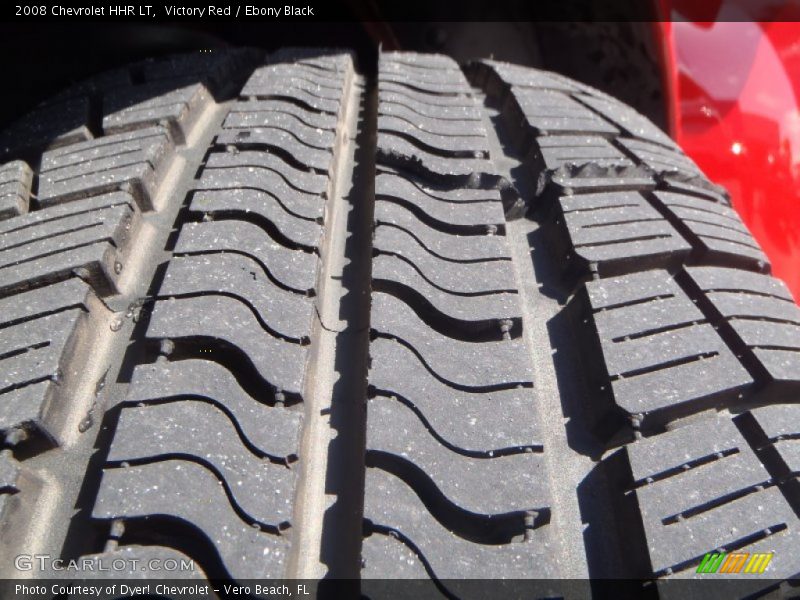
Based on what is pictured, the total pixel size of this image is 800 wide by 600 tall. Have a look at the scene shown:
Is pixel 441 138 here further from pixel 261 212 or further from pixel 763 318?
pixel 763 318

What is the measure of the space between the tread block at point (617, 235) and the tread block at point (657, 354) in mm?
55

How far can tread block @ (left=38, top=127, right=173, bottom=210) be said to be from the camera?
122 cm

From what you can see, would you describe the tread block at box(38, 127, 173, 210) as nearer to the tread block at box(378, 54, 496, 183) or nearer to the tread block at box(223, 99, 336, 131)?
the tread block at box(223, 99, 336, 131)

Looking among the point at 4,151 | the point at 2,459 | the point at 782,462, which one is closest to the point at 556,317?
the point at 782,462

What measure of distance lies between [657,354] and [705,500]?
25 centimetres

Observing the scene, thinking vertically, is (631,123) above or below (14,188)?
above

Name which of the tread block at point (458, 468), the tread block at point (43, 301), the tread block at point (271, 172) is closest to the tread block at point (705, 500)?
the tread block at point (458, 468)

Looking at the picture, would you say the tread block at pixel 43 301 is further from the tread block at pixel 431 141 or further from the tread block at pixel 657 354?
the tread block at pixel 657 354

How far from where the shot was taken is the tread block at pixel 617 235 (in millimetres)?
1171

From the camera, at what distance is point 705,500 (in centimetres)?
87

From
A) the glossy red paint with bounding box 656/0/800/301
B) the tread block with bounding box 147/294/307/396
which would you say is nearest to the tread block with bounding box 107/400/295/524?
the tread block with bounding box 147/294/307/396

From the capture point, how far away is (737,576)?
32.4 inches

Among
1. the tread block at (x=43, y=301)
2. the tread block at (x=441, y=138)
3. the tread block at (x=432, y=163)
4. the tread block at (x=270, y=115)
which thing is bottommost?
the tread block at (x=43, y=301)

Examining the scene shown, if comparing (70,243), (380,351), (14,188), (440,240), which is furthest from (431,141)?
(14,188)
